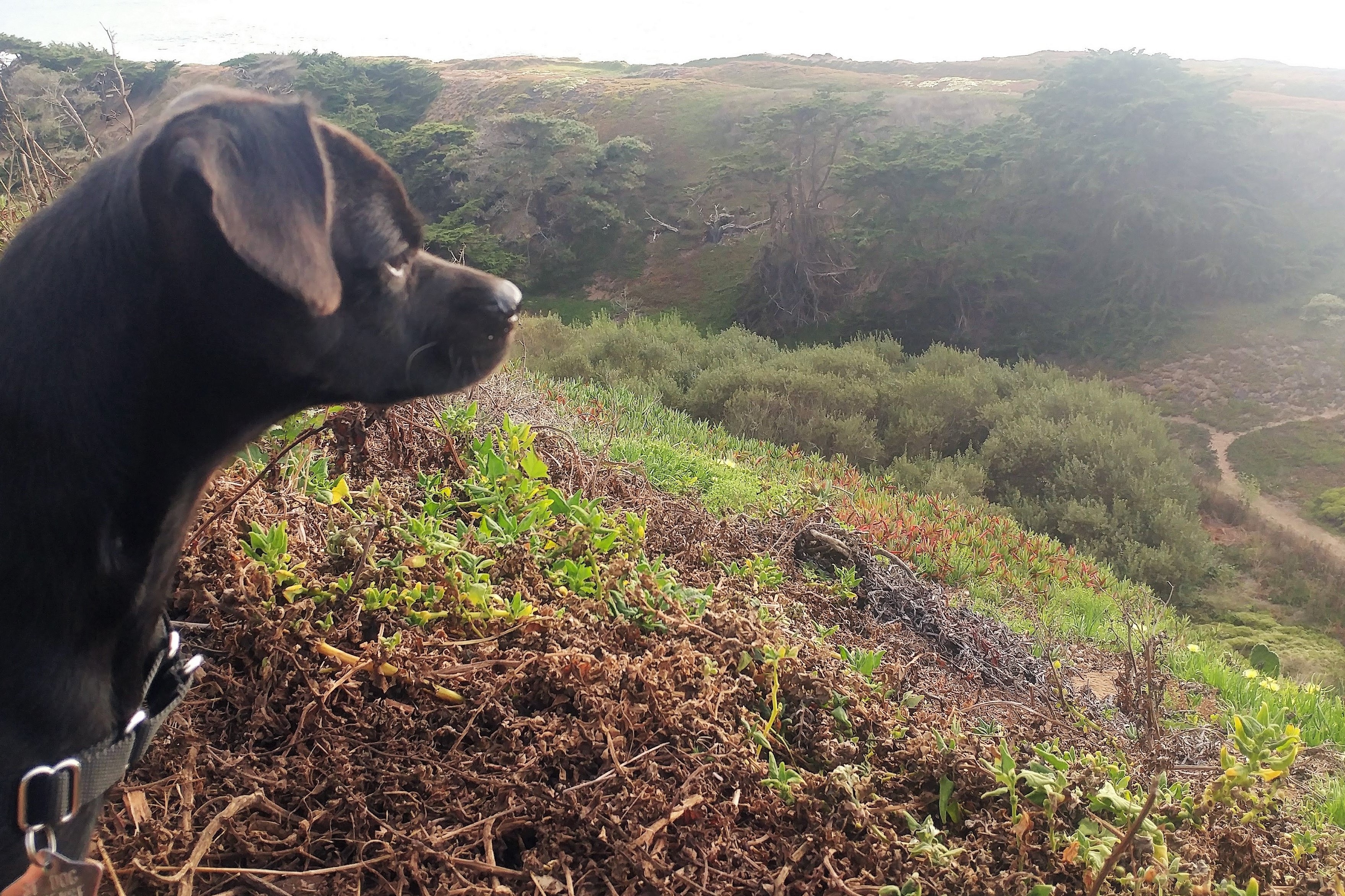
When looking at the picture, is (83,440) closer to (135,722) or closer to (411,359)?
(135,722)

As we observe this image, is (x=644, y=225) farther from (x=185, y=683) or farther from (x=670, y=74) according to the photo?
(x=185, y=683)

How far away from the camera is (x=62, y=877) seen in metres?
1.27

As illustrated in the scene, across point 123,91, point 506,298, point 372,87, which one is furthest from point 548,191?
point 506,298

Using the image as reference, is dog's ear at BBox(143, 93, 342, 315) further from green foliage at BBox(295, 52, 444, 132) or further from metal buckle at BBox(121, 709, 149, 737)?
green foliage at BBox(295, 52, 444, 132)

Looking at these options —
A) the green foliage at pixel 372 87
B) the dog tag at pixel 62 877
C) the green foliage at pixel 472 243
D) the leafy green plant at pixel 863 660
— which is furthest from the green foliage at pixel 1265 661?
the green foliage at pixel 372 87

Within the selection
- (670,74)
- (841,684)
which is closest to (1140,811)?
(841,684)

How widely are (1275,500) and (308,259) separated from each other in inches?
695

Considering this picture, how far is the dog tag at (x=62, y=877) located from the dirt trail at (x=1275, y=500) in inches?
609

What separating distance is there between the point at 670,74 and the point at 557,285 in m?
25.1

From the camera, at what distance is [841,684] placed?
8.40 feet

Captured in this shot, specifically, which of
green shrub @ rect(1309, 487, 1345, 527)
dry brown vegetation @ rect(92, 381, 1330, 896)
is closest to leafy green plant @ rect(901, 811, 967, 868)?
dry brown vegetation @ rect(92, 381, 1330, 896)

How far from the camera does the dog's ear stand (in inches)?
46.4

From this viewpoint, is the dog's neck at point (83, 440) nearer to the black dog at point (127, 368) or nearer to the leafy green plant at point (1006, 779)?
the black dog at point (127, 368)

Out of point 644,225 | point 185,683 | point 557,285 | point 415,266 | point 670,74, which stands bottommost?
point 557,285
